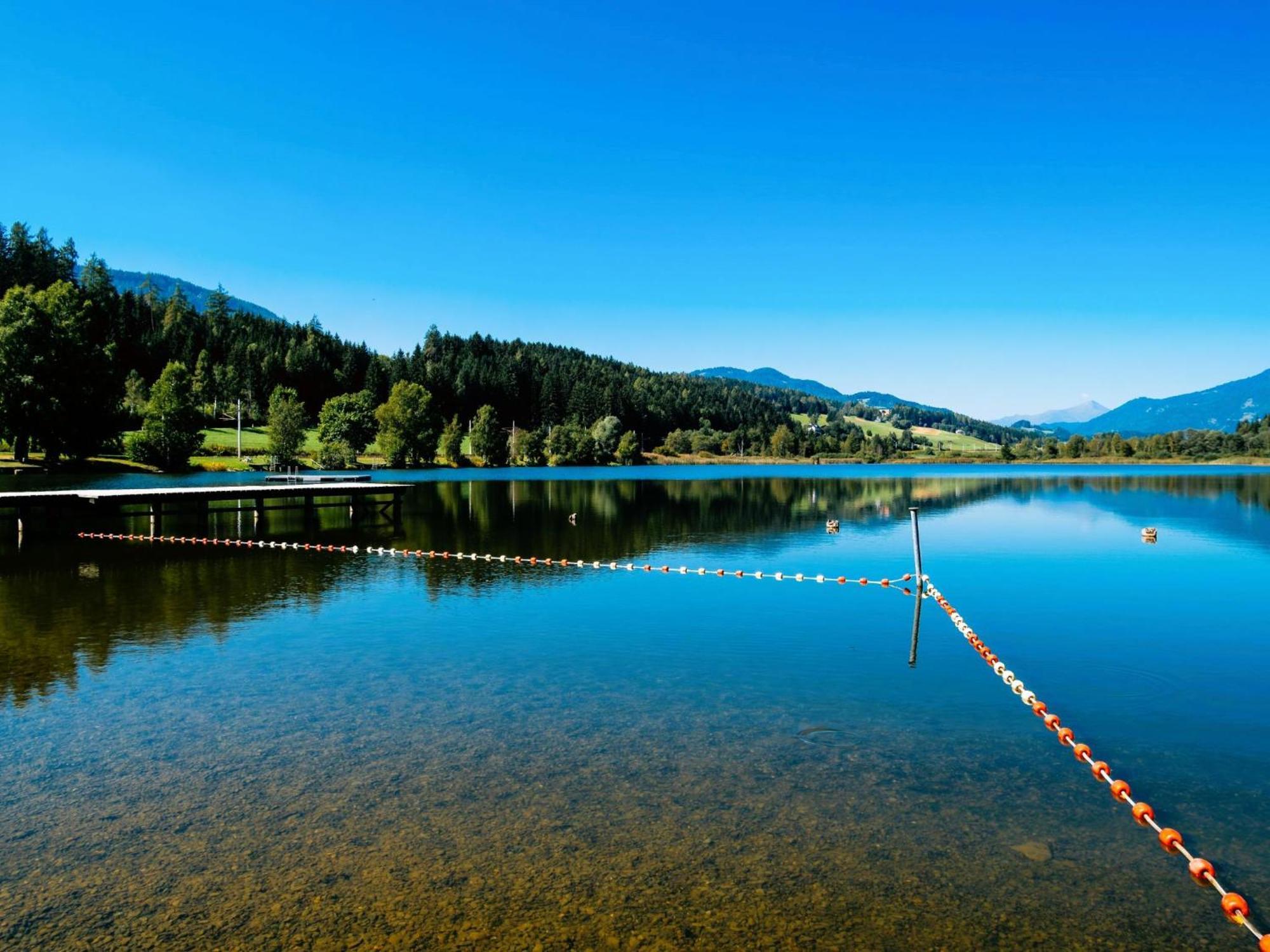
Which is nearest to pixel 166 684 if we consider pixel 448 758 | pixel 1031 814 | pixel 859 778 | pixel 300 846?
pixel 448 758

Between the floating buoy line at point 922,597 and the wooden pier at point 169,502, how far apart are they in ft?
6.11

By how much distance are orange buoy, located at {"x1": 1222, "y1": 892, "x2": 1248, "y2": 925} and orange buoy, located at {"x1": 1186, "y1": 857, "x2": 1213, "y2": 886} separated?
0.46 meters

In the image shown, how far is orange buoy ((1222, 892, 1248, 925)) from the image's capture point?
261 inches

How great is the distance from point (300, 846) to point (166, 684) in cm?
→ 661

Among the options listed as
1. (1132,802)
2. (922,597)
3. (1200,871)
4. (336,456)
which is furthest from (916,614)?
(336,456)

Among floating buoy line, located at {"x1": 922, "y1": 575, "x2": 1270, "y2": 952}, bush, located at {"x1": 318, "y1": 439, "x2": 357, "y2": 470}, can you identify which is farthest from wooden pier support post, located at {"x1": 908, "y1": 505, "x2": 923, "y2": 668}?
A: bush, located at {"x1": 318, "y1": 439, "x2": 357, "y2": 470}

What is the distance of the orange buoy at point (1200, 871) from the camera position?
7.30 meters

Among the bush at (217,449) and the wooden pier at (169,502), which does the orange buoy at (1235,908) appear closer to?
the wooden pier at (169,502)

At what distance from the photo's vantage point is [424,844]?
7.82 meters

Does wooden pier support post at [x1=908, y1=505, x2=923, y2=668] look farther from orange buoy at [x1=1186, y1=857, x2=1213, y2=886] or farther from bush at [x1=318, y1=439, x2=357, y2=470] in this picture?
bush at [x1=318, y1=439, x2=357, y2=470]

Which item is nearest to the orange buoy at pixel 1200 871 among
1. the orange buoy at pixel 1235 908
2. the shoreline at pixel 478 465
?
the orange buoy at pixel 1235 908

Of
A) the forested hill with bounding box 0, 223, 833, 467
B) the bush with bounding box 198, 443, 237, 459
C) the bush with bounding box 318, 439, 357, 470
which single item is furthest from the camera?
the bush with bounding box 318, 439, 357, 470

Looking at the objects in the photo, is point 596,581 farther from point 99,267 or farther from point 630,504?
point 99,267

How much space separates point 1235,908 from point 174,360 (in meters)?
147
